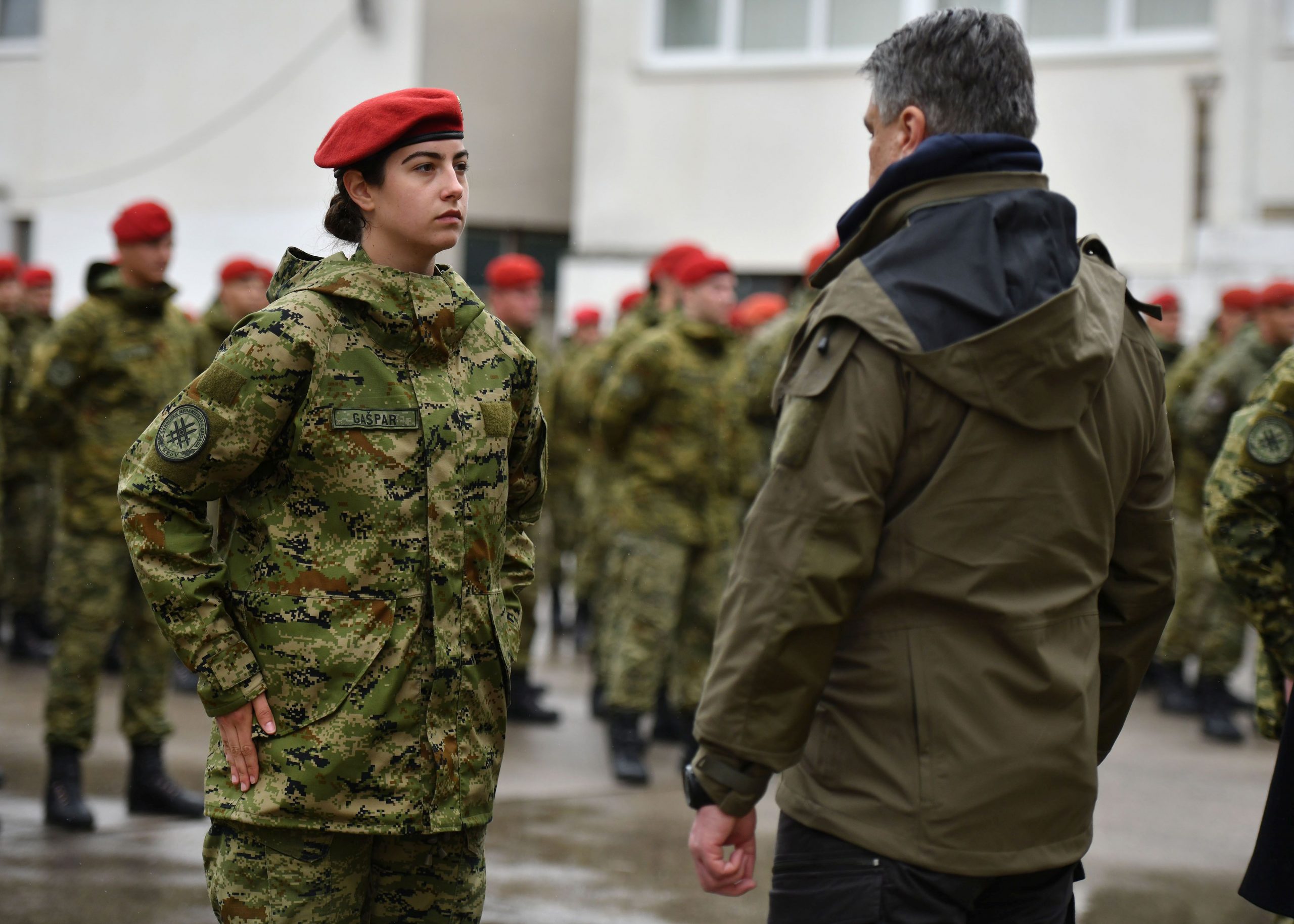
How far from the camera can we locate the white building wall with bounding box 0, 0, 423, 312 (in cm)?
1650

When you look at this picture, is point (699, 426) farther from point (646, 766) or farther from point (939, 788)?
point (939, 788)

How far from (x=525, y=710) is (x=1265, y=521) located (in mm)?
4936

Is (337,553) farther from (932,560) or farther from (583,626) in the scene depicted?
(583,626)

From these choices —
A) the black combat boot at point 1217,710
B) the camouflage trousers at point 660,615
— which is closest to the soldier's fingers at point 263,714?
the camouflage trousers at point 660,615

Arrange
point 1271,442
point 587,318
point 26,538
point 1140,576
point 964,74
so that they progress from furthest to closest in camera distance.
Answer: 1. point 587,318
2. point 26,538
3. point 1271,442
4. point 1140,576
5. point 964,74

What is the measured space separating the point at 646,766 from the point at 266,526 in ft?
14.4

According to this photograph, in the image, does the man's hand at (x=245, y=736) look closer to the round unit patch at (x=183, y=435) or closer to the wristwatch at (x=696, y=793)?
the round unit patch at (x=183, y=435)

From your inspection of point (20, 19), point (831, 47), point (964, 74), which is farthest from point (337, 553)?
point (20, 19)

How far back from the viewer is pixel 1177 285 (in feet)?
47.2

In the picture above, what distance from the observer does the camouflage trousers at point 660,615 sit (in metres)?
6.68

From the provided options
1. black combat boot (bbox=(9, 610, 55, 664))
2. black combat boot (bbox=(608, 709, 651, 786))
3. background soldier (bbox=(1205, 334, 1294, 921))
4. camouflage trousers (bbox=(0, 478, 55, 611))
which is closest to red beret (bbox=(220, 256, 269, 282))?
camouflage trousers (bbox=(0, 478, 55, 611))

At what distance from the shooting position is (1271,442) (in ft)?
11.8

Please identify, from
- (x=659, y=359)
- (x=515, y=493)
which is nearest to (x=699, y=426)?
(x=659, y=359)

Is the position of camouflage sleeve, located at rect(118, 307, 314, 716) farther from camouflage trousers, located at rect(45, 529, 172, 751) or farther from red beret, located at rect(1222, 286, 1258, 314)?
red beret, located at rect(1222, 286, 1258, 314)
